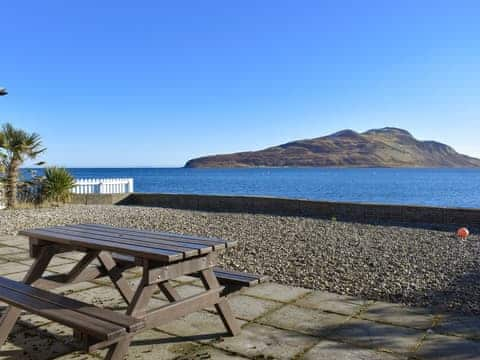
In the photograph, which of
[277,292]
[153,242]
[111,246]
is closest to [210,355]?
[153,242]

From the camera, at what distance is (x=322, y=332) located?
3.18m

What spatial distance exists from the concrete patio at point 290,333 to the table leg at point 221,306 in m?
0.08

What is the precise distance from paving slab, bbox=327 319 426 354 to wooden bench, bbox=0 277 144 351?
5.11 feet

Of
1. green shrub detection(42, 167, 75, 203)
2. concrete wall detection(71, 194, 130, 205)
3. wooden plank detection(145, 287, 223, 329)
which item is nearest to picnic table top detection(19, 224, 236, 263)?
wooden plank detection(145, 287, 223, 329)


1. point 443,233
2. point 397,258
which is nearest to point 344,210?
point 443,233

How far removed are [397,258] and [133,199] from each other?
11.3 metres

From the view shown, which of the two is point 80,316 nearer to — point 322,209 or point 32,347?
point 32,347

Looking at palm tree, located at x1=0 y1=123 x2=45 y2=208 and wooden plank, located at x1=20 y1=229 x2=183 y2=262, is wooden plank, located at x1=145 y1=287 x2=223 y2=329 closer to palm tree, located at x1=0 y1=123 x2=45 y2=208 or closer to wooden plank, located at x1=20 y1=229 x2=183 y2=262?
wooden plank, located at x1=20 y1=229 x2=183 y2=262

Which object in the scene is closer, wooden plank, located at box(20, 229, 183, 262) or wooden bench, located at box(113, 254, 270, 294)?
wooden plank, located at box(20, 229, 183, 262)

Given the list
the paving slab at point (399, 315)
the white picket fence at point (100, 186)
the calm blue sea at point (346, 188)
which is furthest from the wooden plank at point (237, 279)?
the calm blue sea at point (346, 188)

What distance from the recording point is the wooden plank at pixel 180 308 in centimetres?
253

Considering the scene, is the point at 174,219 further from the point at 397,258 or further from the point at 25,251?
the point at 397,258

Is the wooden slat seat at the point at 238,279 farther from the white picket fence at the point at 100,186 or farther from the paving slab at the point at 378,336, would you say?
the white picket fence at the point at 100,186

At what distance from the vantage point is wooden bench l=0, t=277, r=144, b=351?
7.08ft
